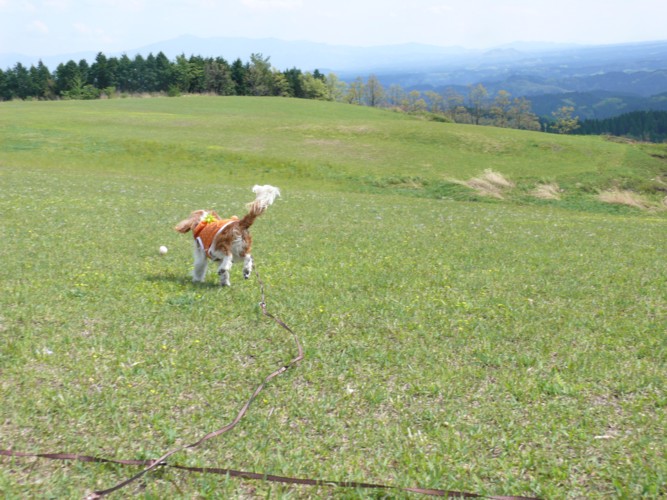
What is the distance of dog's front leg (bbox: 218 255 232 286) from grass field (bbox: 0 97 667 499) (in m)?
0.19

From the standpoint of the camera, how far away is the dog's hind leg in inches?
433

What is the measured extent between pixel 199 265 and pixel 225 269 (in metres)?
0.92

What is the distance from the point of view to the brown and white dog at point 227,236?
10.1 meters

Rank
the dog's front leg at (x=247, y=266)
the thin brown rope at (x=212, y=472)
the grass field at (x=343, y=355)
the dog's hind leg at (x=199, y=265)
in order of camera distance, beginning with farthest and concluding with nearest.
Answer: the dog's hind leg at (x=199, y=265) → the dog's front leg at (x=247, y=266) → the grass field at (x=343, y=355) → the thin brown rope at (x=212, y=472)

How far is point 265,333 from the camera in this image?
8625 mm

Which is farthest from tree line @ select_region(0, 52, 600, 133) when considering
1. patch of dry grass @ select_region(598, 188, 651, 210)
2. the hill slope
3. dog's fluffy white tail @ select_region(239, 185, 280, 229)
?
dog's fluffy white tail @ select_region(239, 185, 280, 229)

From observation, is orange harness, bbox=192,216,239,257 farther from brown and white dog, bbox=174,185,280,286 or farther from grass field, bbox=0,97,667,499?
grass field, bbox=0,97,667,499

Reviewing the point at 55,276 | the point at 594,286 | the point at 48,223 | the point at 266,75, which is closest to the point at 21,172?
the point at 48,223

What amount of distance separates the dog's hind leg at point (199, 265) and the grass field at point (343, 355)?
342 mm

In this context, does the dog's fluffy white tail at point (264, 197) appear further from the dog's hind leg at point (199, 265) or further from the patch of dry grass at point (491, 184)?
the patch of dry grass at point (491, 184)

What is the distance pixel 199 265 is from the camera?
36.9 feet

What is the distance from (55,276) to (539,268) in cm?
1118

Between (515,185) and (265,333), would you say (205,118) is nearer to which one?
(515,185)

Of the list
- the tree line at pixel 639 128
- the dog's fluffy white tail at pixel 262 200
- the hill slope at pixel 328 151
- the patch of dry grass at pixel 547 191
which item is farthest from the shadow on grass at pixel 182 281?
the tree line at pixel 639 128
